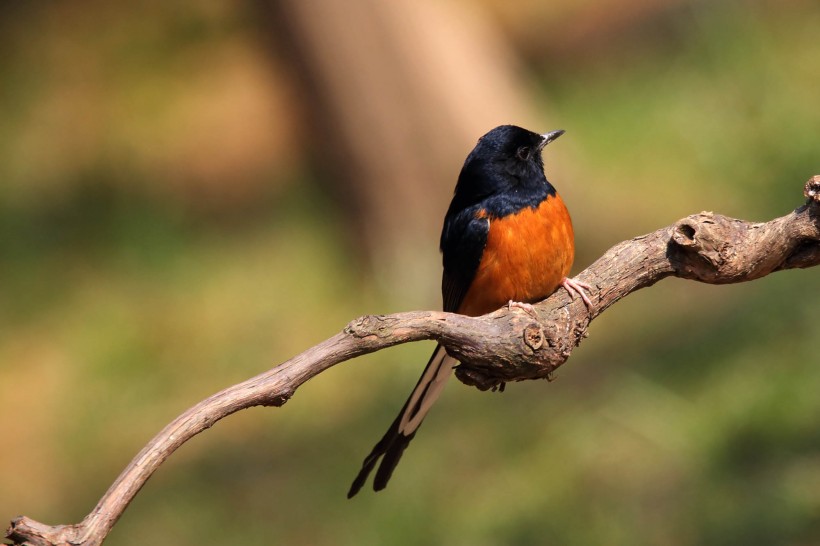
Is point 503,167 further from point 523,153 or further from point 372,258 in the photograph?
point 372,258

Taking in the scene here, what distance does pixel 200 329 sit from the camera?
34.1 feet

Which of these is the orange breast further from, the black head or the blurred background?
the blurred background

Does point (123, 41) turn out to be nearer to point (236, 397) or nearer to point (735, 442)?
point (735, 442)

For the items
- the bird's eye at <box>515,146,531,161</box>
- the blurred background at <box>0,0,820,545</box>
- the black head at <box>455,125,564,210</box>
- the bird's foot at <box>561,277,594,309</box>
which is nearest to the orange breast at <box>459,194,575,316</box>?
the black head at <box>455,125,564,210</box>

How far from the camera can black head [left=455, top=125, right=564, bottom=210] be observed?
527 cm

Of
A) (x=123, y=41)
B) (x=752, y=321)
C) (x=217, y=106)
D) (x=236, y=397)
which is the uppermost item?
(x=123, y=41)

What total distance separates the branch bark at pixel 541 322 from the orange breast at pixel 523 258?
2.12 feet

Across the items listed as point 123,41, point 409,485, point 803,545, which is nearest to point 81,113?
point 123,41

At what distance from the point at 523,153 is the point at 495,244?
59 centimetres

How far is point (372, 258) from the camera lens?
1068 cm

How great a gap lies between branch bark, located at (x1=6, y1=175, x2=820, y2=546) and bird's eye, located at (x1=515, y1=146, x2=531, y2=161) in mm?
1207

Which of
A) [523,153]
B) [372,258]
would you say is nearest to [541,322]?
[523,153]

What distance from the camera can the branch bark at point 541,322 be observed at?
10.8 ft

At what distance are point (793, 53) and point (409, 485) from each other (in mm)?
6493
